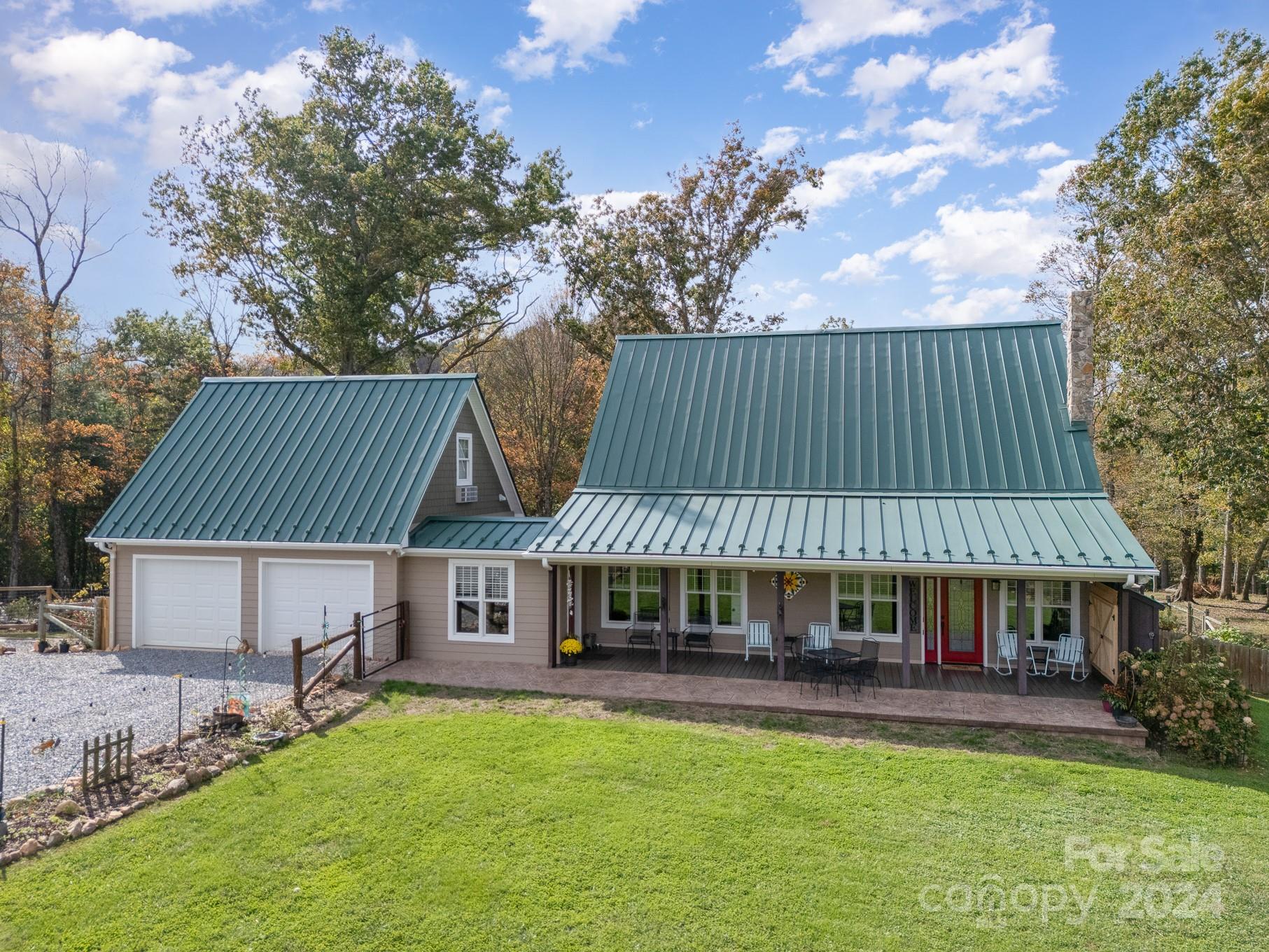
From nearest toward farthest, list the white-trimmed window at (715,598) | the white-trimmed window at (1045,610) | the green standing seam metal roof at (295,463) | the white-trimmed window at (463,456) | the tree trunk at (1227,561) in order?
the white-trimmed window at (1045,610) < the green standing seam metal roof at (295,463) < the white-trimmed window at (715,598) < the white-trimmed window at (463,456) < the tree trunk at (1227,561)

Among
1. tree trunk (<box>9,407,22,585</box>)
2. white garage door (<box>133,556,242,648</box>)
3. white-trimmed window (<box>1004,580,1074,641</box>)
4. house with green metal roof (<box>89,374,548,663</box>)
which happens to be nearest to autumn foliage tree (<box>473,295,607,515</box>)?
house with green metal roof (<box>89,374,548,663</box>)

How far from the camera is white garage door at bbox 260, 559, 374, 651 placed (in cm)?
1440

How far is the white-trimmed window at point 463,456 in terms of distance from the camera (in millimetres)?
17031

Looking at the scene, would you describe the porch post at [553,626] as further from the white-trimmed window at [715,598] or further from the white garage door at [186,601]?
the white garage door at [186,601]

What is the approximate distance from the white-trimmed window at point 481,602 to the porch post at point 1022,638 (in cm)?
890

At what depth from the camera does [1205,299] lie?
15703mm

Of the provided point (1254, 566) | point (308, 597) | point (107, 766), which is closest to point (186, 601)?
point (308, 597)

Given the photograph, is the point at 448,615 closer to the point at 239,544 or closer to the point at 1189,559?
the point at 239,544

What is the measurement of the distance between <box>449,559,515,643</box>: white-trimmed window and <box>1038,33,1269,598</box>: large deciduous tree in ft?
49.0


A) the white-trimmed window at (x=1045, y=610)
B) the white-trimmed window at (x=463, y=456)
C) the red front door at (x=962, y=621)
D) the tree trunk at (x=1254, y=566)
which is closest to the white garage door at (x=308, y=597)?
the white-trimmed window at (x=463, y=456)

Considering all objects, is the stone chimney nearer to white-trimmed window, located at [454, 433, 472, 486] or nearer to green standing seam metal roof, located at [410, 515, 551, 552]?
green standing seam metal roof, located at [410, 515, 551, 552]

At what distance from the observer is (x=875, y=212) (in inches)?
874

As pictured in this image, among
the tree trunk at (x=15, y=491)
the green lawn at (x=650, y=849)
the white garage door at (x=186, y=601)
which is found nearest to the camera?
the green lawn at (x=650, y=849)

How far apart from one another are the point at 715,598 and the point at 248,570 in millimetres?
9517
